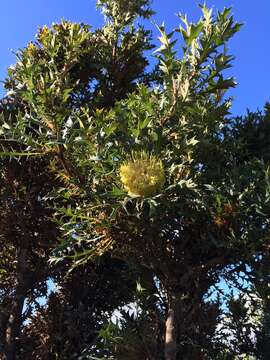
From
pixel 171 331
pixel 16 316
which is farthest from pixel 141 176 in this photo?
pixel 16 316

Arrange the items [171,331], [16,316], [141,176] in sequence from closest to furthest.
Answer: [141,176] → [171,331] → [16,316]

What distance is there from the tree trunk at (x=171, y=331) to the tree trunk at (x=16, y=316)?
3.01m

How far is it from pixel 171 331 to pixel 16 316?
126 inches

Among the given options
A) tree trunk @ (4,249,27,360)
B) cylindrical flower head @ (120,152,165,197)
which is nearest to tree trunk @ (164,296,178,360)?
cylindrical flower head @ (120,152,165,197)

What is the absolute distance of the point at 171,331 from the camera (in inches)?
225

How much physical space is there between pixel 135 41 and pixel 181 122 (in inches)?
170

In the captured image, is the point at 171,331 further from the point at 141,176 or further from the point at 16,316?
the point at 16,316

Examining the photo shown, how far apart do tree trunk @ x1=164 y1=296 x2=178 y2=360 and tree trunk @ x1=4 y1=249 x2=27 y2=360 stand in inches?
119

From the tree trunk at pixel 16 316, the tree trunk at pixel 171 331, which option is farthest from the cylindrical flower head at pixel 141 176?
the tree trunk at pixel 16 316

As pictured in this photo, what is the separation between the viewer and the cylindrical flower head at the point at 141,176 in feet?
14.2

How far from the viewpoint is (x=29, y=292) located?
27.3 ft

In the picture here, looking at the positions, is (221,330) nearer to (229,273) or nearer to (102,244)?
(229,273)

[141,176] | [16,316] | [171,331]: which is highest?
[141,176]

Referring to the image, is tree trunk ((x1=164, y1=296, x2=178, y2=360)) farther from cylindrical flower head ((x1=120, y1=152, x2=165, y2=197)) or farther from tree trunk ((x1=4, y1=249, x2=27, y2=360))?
tree trunk ((x1=4, y1=249, x2=27, y2=360))
